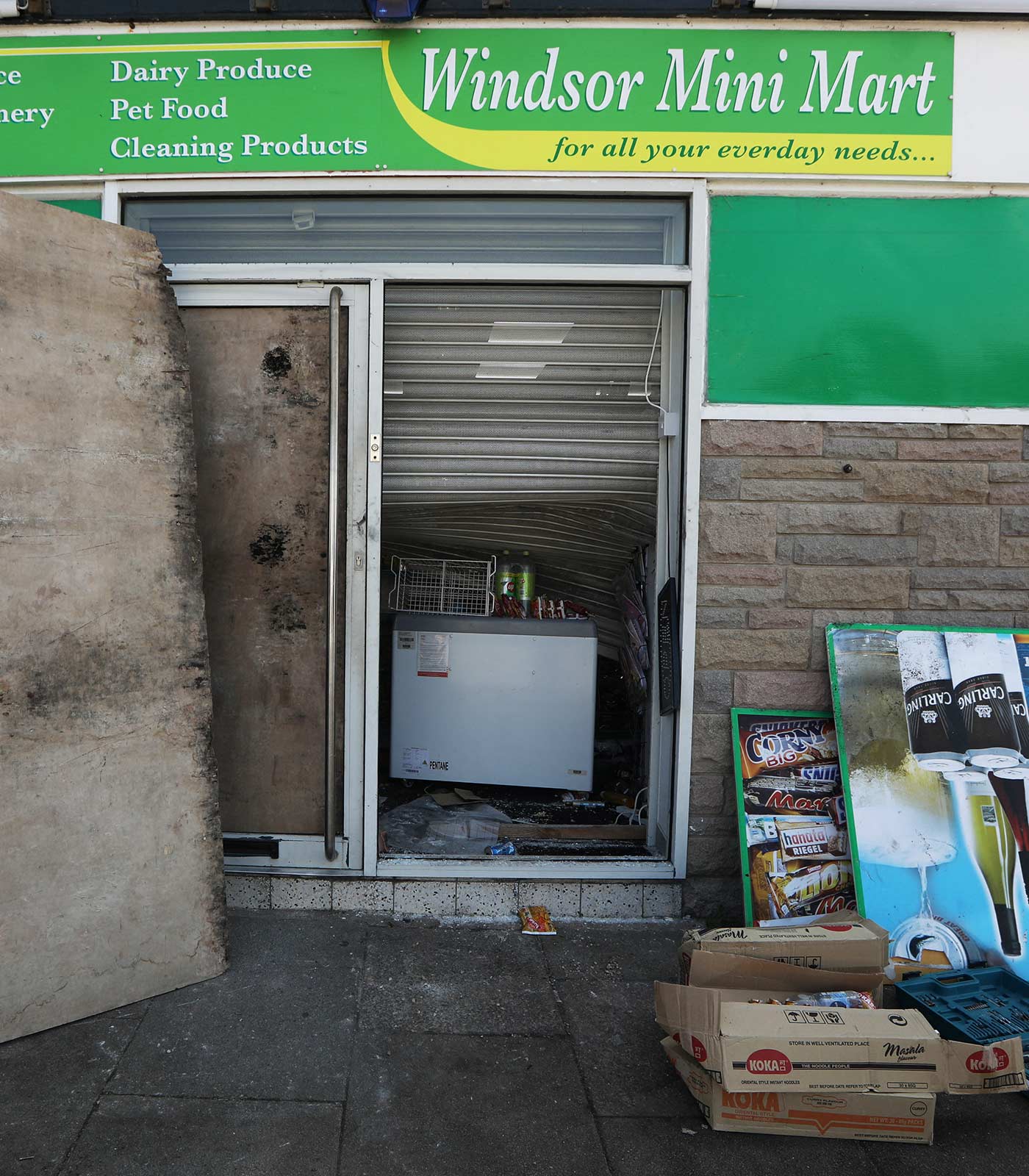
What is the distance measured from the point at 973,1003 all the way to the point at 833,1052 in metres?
0.87

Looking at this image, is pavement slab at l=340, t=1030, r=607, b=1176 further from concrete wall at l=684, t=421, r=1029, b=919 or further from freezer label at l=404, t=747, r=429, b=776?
freezer label at l=404, t=747, r=429, b=776

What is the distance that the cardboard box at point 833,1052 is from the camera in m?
2.24

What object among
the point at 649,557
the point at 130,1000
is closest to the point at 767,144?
the point at 649,557

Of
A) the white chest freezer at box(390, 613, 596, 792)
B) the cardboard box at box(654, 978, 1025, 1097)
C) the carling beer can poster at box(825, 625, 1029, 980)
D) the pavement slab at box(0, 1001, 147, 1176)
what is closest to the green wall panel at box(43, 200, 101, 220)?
the white chest freezer at box(390, 613, 596, 792)

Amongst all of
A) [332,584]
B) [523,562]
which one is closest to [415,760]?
[523,562]

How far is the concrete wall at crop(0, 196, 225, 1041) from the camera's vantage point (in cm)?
271

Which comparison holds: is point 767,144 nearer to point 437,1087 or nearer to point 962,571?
point 962,571

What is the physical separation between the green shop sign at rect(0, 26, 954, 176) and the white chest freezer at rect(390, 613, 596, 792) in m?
2.18

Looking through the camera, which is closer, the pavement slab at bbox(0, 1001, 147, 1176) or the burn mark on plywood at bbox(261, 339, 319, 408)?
the pavement slab at bbox(0, 1001, 147, 1176)

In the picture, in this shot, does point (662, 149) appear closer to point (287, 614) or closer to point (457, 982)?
point (287, 614)

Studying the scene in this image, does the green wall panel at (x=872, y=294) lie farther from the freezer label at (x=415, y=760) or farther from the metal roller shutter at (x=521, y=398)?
the freezer label at (x=415, y=760)

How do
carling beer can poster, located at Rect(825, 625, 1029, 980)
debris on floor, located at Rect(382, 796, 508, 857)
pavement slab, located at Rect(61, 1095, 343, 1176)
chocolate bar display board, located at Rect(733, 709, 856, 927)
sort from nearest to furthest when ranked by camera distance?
1. pavement slab, located at Rect(61, 1095, 343, 1176)
2. carling beer can poster, located at Rect(825, 625, 1029, 980)
3. chocolate bar display board, located at Rect(733, 709, 856, 927)
4. debris on floor, located at Rect(382, 796, 508, 857)

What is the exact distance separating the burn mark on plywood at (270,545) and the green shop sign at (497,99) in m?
1.43

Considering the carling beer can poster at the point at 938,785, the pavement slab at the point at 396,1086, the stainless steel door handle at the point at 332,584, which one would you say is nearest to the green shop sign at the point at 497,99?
the stainless steel door handle at the point at 332,584
